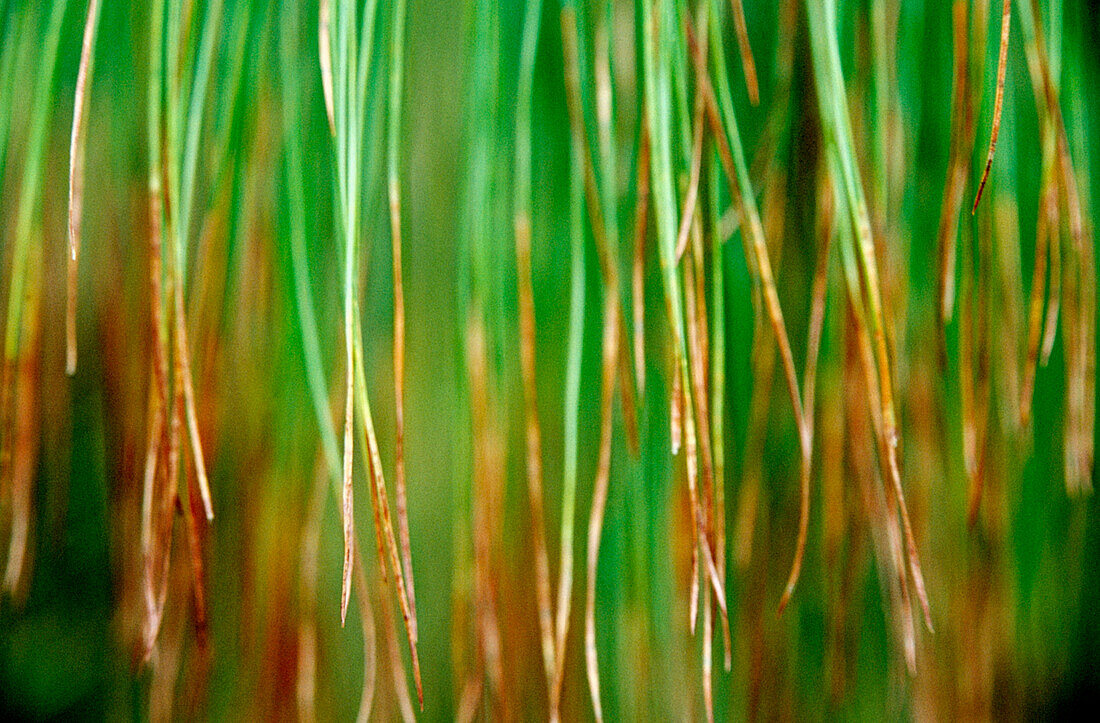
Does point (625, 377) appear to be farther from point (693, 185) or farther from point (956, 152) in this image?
point (956, 152)

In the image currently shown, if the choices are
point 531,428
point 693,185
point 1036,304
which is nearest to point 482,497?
point 531,428

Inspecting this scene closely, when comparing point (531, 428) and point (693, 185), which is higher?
point (693, 185)

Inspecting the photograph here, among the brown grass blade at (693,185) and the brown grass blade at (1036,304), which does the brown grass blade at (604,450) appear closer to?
the brown grass blade at (693,185)

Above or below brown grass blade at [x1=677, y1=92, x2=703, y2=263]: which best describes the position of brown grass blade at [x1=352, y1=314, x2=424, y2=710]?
below

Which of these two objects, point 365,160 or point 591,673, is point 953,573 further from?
point 365,160

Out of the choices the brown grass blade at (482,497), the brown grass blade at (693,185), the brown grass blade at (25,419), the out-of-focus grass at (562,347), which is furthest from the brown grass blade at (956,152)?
the brown grass blade at (25,419)

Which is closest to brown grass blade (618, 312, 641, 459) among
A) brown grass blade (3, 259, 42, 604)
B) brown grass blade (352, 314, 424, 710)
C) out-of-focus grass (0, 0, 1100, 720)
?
out-of-focus grass (0, 0, 1100, 720)

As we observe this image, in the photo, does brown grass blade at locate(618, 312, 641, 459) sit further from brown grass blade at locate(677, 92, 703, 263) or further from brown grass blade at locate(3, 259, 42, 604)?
brown grass blade at locate(3, 259, 42, 604)

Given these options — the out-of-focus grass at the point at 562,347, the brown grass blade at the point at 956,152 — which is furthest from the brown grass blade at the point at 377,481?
the brown grass blade at the point at 956,152

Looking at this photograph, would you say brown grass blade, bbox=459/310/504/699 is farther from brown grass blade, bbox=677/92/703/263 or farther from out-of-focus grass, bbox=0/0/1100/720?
brown grass blade, bbox=677/92/703/263

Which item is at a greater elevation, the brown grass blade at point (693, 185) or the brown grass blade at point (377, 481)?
the brown grass blade at point (693, 185)
